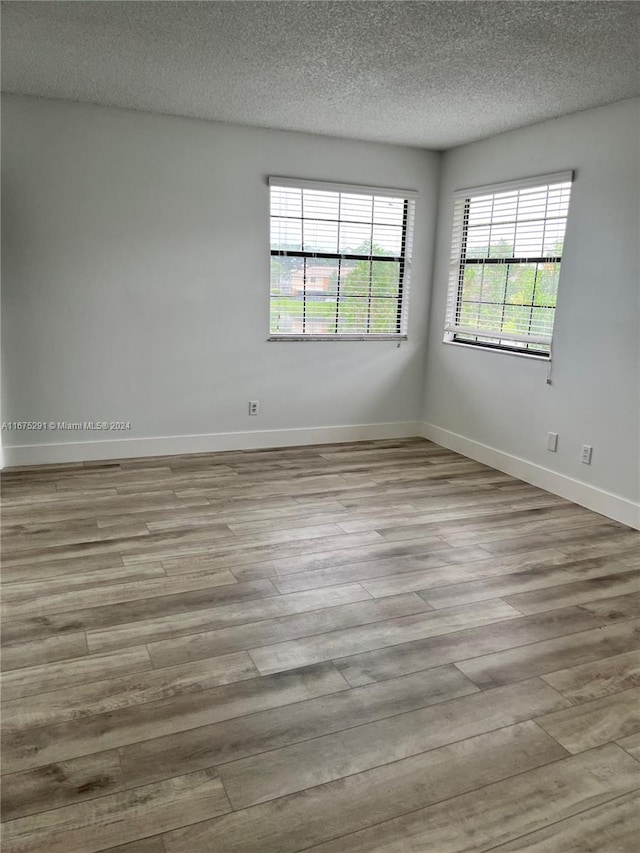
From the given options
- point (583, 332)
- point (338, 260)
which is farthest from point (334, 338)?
point (583, 332)

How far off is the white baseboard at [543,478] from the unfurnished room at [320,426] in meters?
0.03

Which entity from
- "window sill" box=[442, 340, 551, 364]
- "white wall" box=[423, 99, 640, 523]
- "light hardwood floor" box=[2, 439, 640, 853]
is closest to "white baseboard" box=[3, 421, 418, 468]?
"light hardwood floor" box=[2, 439, 640, 853]

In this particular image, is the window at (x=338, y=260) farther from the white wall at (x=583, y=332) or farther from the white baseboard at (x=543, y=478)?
the white baseboard at (x=543, y=478)

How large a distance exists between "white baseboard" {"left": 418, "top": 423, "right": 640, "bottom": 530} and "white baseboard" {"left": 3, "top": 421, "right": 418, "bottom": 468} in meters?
0.49

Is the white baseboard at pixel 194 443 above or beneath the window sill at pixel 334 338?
beneath

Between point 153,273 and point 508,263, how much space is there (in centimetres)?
257

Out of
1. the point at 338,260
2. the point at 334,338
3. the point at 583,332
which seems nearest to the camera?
the point at 583,332

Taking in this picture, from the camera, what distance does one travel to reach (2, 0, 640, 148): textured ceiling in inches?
103

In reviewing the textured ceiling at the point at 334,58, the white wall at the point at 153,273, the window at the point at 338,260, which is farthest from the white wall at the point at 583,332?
the white wall at the point at 153,273

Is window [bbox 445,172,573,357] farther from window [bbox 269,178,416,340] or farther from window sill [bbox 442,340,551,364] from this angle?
window [bbox 269,178,416,340]

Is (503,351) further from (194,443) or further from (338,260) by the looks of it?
(194,443)

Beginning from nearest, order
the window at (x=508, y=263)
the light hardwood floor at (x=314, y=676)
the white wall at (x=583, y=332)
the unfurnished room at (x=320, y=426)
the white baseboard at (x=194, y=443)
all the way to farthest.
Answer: the light hardwood floor at (x=314, y=676) < the unfurnished room at (x=320, y=426) < the white wall at (x=583, y=332) < the window at (x=508, y=263) < the white baseboard at (x=194, y=443)

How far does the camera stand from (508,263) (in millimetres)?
4621

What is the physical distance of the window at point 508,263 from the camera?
4.24 metres
